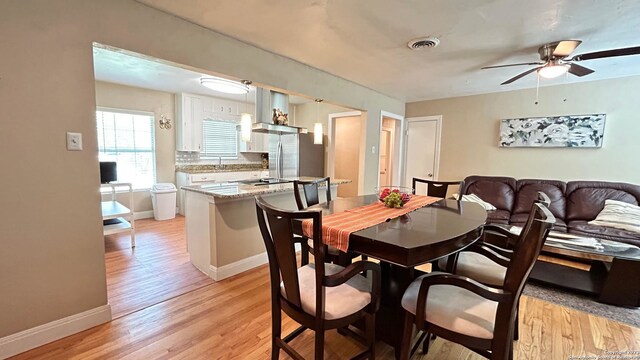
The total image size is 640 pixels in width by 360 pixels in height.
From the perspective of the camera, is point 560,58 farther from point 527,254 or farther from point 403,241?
point 403,241

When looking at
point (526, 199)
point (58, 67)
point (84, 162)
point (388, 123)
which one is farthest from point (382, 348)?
point (388, 123)

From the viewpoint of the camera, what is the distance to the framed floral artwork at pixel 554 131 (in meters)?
3.77

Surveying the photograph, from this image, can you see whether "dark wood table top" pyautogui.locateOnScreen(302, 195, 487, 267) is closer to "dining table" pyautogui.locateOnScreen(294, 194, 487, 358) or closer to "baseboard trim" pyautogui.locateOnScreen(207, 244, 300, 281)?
"dining table" pyautogui.locateOnScreen(294, 194, 487, 358)

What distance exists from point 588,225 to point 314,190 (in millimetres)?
3475

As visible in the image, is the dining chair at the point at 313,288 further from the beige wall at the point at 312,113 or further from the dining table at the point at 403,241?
the beige wall at the point at 312,113

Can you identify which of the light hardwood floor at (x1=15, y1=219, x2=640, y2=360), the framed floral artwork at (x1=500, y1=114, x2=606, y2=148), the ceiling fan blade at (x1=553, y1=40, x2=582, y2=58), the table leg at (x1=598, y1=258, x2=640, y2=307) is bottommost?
the light hardwood floor at (x1=15, y1=219, x2=640, y2=360)

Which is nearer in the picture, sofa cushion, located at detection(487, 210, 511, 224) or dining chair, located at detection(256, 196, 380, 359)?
dining chair, located at detection(256, 196, 380, 359)

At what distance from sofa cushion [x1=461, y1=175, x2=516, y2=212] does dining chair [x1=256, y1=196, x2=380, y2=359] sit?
11.8 feet

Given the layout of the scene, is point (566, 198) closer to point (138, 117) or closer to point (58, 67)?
point (58, 67)

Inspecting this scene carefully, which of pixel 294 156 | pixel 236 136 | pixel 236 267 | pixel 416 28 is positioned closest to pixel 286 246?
pixel 236 267

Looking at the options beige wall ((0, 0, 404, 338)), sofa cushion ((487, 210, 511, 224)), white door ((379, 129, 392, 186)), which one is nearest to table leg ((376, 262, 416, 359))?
beige wall ((0, 0, 404, 338))

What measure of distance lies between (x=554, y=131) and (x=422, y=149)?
77.5 inches

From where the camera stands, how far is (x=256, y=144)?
6.03 meters

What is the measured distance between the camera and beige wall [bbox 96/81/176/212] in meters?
4.53
